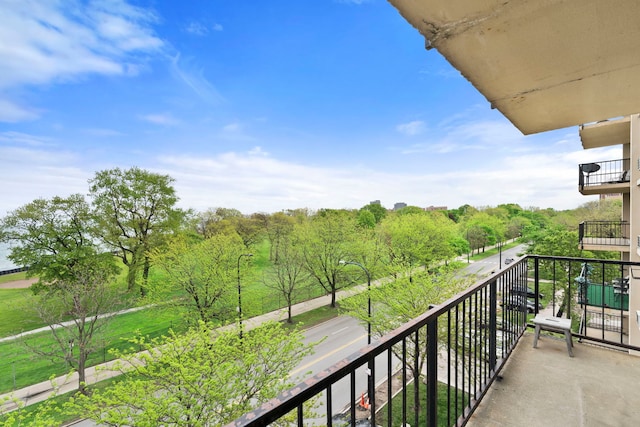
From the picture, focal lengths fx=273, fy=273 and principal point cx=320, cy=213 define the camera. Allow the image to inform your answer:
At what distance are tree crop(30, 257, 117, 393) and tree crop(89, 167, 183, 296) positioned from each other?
246 centimetres

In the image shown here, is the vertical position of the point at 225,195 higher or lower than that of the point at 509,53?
higher

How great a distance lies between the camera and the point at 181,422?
5.88 m

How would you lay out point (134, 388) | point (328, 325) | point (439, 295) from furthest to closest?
point (328, 325) → point (439, 295) → point (134, 388)

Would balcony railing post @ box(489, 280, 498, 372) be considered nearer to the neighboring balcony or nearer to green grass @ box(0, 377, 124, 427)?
the neighboring balcony

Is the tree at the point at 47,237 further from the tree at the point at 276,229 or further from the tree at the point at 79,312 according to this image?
the tree at the point at 276,229

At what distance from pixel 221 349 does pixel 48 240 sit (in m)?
17.0

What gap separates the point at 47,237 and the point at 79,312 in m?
9.62

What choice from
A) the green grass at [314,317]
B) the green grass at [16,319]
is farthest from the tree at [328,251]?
the green grass at [16,319]

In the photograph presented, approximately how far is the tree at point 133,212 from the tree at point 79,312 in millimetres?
2464

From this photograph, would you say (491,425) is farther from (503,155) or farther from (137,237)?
(503,155)

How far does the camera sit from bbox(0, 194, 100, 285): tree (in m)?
16.2

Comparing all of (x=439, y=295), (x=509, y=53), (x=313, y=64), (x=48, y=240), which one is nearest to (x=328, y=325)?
(x=439, y=295)

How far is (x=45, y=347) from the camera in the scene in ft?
43.3

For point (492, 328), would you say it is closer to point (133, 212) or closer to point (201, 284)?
point (201, 284)
